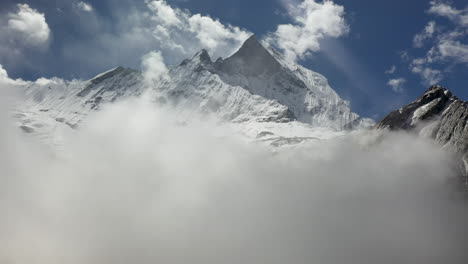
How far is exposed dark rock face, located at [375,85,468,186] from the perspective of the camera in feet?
443

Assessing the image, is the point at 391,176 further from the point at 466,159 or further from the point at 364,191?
the point at 466,159

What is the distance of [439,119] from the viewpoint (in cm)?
15225

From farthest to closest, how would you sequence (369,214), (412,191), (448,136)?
(369,214), (412,191), (448,136)

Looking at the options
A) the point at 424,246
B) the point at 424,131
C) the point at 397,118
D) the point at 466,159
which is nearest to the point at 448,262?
the point at 424,246

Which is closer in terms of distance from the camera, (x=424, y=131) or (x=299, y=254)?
(x=424, y=131)

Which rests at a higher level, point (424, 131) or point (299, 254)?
point (424, 131)

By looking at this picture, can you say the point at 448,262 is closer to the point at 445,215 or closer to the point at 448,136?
the point at 445,215

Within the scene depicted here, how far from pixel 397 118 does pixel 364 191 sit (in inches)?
1583

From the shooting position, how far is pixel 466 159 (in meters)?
130

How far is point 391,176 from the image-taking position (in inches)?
7067

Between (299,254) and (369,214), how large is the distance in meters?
34.4

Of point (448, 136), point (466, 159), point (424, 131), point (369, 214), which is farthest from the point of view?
point (369, 214)

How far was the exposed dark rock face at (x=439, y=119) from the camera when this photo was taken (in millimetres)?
134875

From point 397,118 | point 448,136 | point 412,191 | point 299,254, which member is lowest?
point 299,254
